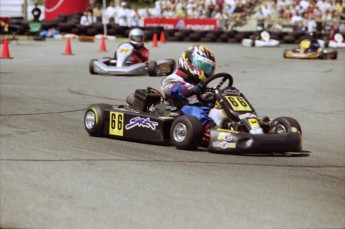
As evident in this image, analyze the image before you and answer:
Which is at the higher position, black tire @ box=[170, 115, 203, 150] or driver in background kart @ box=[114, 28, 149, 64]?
black tire @ box=[170, 115, 203, 150]

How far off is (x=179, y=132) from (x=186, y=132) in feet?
0.45

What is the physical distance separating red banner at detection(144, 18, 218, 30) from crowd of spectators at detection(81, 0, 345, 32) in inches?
12.2

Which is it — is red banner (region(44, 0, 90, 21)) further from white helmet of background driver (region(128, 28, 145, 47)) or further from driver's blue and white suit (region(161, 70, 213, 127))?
driver's blue and white suit (region(161, 70, 213, 127))

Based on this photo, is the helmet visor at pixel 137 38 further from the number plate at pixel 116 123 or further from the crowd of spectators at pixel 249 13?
the crowd of spectators at pixel 249 13

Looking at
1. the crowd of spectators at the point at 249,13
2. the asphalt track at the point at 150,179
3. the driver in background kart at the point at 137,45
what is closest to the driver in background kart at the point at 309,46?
the crowd of spectators at the point at 249,13

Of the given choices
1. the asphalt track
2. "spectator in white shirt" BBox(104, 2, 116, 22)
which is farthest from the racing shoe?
"spectator in white shirt" BBox(104, 2, 116, 22)

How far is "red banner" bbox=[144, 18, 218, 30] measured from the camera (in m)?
31.9

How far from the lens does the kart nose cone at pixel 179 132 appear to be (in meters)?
7.54

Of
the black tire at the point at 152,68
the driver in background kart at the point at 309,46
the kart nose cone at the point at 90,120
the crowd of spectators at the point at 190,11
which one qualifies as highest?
the kart nose cone at the point at 90,120

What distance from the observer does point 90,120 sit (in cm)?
834

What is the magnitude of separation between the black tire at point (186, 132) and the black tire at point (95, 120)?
2.92 ft

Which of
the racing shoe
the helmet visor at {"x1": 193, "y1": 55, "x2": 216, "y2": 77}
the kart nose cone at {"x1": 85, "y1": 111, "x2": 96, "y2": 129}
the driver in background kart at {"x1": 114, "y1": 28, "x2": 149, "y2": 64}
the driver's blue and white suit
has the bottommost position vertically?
the driver in background kart at {"x1": 114, "y1": 28, "x2": 149, "y2": 64}

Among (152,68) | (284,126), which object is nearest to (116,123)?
(284,126)

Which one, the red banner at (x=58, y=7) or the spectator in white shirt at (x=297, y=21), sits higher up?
the spectator in white shirt at (x=297, y=21)
